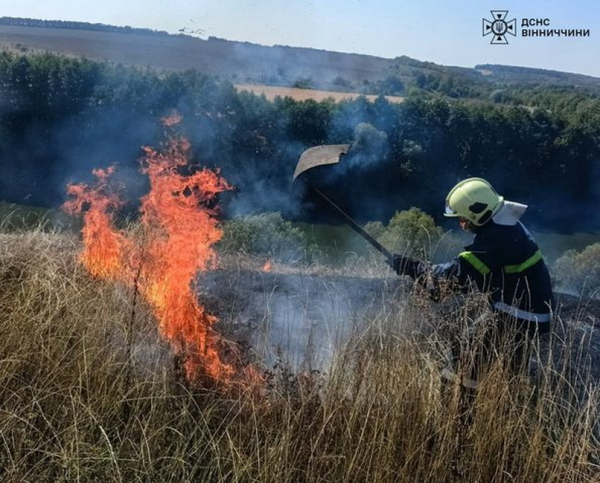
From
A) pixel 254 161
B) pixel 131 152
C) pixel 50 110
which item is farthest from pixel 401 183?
pixel 50 110

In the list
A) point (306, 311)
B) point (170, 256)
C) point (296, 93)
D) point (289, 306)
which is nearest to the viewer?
point (170, 256)

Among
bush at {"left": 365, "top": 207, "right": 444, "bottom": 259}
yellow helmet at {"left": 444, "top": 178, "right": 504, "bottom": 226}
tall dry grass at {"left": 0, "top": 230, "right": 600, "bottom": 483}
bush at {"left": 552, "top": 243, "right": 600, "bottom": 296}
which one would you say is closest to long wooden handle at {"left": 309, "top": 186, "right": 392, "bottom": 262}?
yellow helmet at {"left": 444, "top": 178, "right": 504, "bottom": 226}

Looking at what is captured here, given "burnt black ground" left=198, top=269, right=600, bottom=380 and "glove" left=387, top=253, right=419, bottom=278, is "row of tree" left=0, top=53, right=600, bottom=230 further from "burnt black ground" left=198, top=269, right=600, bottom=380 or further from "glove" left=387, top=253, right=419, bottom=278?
"glove" left=387, top=253, right=419, bottom=278

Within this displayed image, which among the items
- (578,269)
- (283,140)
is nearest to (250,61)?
(283,140)

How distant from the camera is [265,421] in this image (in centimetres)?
290

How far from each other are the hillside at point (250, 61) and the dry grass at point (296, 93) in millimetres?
402

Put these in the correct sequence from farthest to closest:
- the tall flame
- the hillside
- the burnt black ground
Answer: the hillside < the burnt black ground < the tall flame

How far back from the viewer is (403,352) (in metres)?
3.17

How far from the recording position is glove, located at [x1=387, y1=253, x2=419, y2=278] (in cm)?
401

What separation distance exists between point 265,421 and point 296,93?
3125 cm

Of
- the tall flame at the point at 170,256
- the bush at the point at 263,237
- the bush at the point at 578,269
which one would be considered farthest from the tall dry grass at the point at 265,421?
the bush at the point at 578,269

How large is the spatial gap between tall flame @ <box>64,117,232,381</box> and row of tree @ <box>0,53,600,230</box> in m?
18.3

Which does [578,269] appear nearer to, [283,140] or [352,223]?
[352,223]

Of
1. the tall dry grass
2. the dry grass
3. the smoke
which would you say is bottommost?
the smoke
